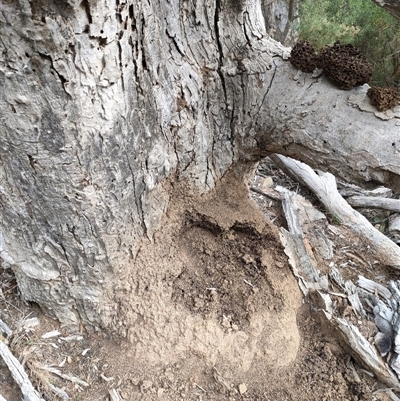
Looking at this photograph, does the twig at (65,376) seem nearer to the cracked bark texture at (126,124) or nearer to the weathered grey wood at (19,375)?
the weathered grey wood at (19,375)

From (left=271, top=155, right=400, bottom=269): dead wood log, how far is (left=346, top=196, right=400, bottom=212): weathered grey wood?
243mm

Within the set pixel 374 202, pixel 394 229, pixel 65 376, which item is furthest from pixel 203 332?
pixel 374 202

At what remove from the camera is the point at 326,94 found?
5.02 feet

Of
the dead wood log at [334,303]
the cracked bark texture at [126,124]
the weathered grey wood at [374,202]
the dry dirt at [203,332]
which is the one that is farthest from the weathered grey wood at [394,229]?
the cracked bark texture at [126,124]

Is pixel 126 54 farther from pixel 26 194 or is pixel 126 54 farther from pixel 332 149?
pixel 332 149

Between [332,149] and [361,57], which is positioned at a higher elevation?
[361,57]

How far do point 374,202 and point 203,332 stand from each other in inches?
83.1

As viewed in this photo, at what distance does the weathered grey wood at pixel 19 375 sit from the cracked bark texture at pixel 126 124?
0.82 ft

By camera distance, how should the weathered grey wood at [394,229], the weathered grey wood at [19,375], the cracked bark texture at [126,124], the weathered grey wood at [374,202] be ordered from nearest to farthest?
the cracked bark texture at [126,124] → the weathered grey wood at [19,375] → the weathered grey wood at [394,229] → the weathered grey wood at [374,202]

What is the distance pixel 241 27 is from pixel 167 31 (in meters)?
0.30

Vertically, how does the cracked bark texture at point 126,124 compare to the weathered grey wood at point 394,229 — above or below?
above

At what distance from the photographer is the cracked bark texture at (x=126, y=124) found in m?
1.28

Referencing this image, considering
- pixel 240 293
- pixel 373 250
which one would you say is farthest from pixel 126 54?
pixel 373 250

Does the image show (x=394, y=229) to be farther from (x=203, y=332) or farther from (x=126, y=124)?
(x=126, y=124)
